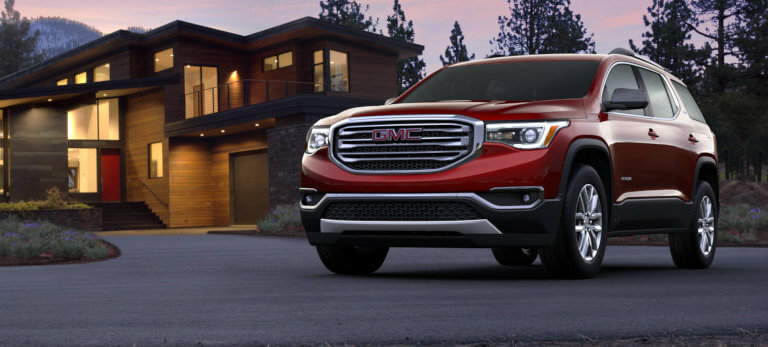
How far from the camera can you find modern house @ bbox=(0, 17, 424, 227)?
34500mm

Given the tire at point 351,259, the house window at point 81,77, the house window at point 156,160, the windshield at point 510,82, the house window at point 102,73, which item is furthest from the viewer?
the house window at point 81,77

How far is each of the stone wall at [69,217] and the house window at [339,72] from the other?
1073 centimetres

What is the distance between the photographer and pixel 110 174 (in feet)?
129

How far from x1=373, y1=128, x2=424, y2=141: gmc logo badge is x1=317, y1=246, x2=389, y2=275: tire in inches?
56.1

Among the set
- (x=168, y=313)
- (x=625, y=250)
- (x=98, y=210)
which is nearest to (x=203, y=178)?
(x=98, y=210)

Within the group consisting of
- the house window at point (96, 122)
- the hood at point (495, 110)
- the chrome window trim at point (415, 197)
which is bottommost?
the chrome window trim at point (415, 197)

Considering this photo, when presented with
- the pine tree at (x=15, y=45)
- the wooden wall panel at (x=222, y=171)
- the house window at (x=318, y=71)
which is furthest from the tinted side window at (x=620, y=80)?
the pine tree at (x=15, y=45)

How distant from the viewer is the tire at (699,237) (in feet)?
33.5

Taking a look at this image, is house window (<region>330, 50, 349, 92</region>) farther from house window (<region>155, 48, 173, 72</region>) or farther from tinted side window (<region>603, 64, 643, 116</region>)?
tinted side window (<region>603, 64, 643, 116</region>)

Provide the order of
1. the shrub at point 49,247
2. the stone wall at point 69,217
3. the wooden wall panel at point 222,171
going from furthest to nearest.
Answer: the wooden wall panel at point 222,171
the stone wall at point 69,217
the shrub at point 49,247

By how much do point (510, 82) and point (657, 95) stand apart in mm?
1879

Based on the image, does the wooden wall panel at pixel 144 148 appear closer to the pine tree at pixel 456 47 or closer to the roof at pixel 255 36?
the roof at pixel 255 36

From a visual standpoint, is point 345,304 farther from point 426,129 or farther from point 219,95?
point 219,95

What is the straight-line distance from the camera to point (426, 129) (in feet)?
26.2
